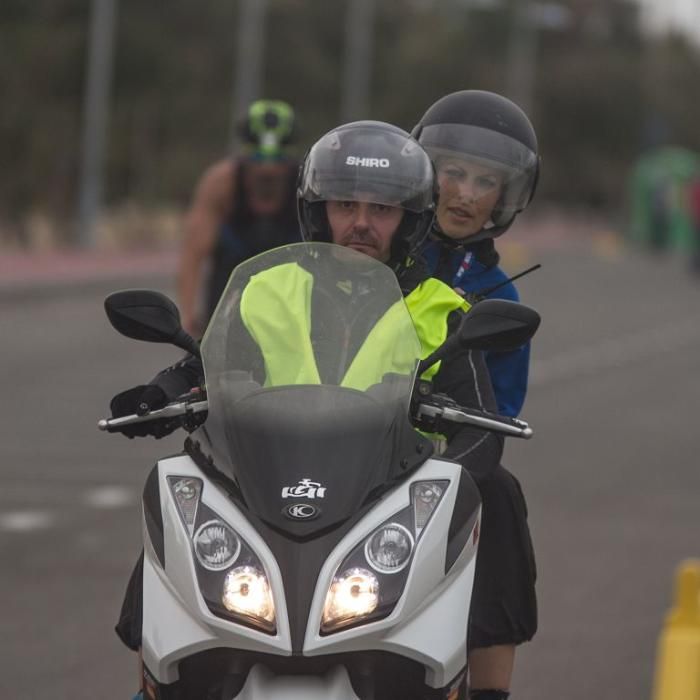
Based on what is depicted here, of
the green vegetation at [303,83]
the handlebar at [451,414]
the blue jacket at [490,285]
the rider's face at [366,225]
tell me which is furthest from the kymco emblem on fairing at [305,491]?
the green vegetation at [303,83]

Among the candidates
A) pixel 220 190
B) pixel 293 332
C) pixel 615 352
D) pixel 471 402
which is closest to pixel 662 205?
pixel 615 352

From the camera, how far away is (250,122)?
9.84 m

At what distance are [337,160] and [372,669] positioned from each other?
1179 millimetres

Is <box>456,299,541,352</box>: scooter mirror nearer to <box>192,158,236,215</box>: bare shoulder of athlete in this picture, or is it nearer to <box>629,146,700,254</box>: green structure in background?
<box>192,158,236,215</box>: bare shoulder of athlete

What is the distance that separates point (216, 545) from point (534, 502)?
24.9ft

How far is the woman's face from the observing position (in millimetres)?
5297

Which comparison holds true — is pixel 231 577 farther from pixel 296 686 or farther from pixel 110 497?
pixel 110 497

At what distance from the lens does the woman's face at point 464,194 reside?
5.30 metres

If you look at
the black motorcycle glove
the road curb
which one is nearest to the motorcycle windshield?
the black motorcycle glove

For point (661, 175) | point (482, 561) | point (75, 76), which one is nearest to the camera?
point (482, 561)

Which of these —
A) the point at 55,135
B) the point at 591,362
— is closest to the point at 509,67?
the point at 55,135

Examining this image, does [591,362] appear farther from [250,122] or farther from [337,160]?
[337,160]

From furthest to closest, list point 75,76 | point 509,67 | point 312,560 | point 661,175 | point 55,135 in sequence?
point 509,67
point 661,175
point 75,76
point 55,135
point 312,560

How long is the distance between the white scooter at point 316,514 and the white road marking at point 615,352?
14.0 metres
